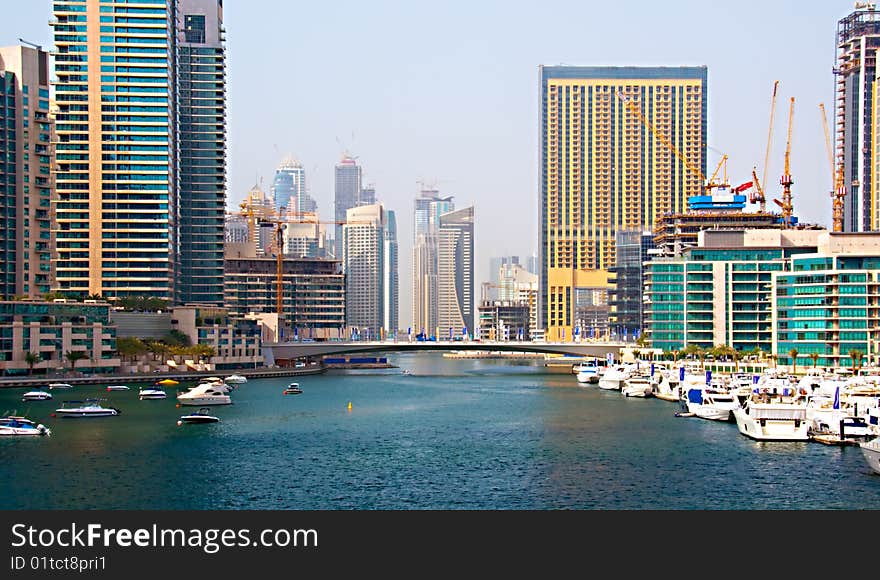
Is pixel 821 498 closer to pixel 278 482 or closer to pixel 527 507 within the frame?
pixel 527 507

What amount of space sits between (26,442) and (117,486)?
26995 millimetres

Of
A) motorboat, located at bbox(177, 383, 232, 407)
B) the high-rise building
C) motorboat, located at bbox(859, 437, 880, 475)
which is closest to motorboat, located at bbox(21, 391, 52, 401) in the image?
motorboat, located at bbox(177, 383, 232, 407)

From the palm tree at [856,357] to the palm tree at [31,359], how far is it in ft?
357

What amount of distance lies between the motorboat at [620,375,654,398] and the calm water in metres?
21.9

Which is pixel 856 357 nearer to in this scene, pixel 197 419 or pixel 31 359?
pixel 197 419

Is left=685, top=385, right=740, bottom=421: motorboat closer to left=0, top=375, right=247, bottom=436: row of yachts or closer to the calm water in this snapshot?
the calm water

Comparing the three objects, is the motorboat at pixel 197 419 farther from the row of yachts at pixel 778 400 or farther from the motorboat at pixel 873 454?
the motorboat at pixel 873 454

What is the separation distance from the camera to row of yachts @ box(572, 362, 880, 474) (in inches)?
3637

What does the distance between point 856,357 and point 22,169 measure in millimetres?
131649

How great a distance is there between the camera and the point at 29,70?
197 meters

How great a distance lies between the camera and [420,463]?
3221 inches

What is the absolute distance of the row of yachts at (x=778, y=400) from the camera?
303 feet

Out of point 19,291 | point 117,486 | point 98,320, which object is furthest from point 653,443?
point 19,291

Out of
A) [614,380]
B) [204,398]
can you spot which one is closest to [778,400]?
[614,380]
